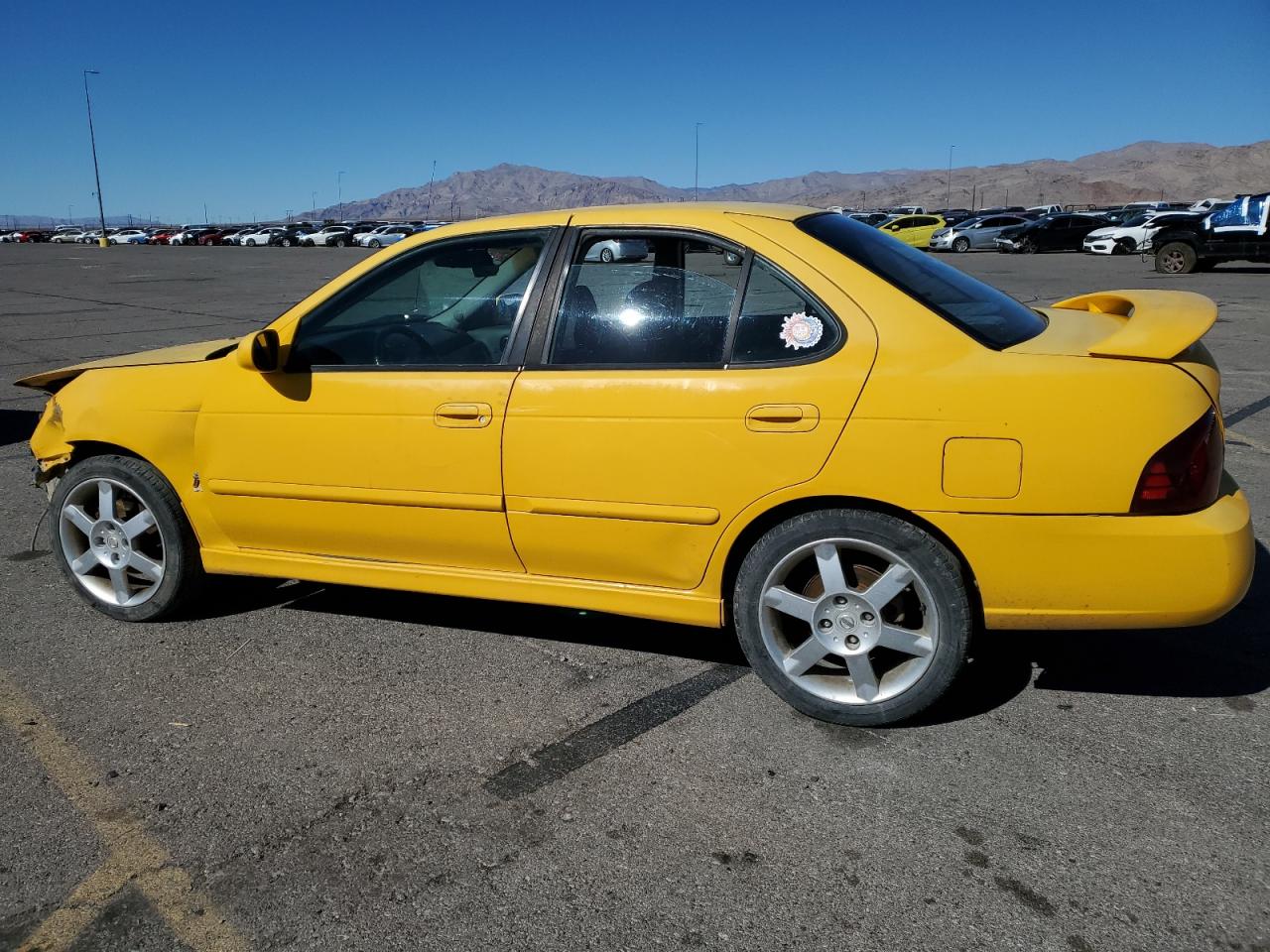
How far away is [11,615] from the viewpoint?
4.25 metres

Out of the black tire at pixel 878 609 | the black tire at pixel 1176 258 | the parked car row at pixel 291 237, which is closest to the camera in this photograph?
the black tire at pixel 878 609

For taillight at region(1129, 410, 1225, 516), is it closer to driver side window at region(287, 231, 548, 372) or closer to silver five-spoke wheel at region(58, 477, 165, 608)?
driver side window at region(287, 231, 548, 372)

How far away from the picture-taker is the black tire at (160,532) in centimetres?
399

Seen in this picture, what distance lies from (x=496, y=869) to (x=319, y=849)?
474 millimetres

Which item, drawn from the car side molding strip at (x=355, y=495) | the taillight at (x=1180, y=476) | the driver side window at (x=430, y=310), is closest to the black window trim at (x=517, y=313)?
the driver side window at (x=430, y=310)

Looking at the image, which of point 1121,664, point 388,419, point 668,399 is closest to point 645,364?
point 668,399

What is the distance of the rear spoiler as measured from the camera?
9.40ft

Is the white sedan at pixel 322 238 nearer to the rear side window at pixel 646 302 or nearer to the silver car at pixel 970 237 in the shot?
the silver car at pixel 970 237

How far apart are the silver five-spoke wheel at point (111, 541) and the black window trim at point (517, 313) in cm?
100

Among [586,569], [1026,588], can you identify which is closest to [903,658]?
[1026,588]

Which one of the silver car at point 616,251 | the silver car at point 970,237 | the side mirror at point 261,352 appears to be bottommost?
the side mirror at point 261,352

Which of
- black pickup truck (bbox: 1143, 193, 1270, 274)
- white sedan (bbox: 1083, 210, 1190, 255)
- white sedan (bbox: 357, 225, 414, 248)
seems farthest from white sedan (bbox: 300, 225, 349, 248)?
black pickup truck (bbox: 1143, 193, 1270, 274)

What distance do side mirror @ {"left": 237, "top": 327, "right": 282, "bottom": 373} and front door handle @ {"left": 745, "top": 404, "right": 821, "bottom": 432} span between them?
5.69ft

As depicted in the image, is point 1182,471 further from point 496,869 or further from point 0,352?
point 0,352
